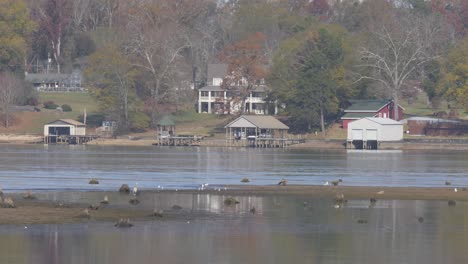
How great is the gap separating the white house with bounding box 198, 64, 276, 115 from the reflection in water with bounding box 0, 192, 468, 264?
9291cm

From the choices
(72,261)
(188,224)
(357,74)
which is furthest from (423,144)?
(72,261)

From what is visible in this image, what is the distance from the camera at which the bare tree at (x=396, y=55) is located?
135m

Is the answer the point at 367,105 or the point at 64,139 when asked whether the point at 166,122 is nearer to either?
the point at 64,139

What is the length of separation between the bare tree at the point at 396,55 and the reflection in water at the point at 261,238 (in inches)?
3226

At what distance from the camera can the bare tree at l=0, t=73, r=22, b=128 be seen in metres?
143

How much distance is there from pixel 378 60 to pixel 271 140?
51.4 feet

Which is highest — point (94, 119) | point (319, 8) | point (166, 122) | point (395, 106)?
point (319, 8)

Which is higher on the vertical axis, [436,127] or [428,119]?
[428,119]

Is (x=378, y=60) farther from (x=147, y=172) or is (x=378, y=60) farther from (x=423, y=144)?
(x=147, y=172)

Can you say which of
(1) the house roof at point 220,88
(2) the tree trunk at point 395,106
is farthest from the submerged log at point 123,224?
(1) the house roof at point 220,88

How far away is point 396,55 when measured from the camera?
13400cm

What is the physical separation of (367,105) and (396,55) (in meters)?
6.82

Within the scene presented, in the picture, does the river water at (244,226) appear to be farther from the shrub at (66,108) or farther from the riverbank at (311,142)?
the shrub at (66,108)

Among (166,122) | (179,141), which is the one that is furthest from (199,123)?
(166,122)
